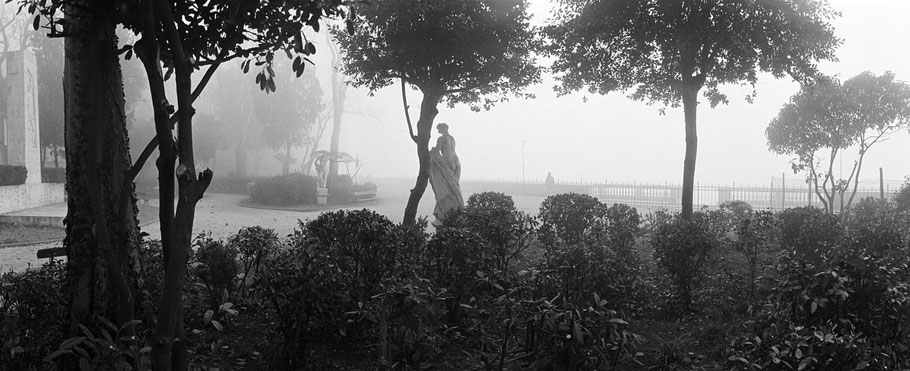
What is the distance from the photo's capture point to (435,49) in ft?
25.0

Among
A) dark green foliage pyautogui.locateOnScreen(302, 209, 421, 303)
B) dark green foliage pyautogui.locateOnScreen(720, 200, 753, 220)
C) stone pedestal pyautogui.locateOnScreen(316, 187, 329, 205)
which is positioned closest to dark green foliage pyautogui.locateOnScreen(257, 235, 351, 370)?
dark green foliage pyautogui.locateOnScreen(302, 209, 421, 303)

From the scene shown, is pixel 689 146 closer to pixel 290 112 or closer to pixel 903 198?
pixel 903 198

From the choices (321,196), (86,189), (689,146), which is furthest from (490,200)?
(321,196)

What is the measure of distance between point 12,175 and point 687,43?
1660 centimetres

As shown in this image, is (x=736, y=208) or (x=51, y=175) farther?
(x=51, y=175)

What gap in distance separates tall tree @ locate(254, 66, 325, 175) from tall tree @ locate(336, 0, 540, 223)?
763 inches

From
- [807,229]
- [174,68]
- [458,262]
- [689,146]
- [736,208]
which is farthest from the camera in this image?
[736,208]

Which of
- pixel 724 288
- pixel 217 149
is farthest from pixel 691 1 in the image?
pixel 217 149

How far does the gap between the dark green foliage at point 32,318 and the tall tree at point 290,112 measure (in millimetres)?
23442

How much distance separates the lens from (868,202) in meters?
10.6

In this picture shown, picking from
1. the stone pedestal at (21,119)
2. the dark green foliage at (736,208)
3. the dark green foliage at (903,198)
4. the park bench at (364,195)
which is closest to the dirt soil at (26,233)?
the stone pedestal at (21,119)

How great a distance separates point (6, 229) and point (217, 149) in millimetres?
16414

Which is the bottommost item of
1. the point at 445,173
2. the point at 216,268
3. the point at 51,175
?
the point at 216,268

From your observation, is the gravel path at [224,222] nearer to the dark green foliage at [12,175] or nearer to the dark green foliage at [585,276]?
the dark green foliage at [12,175]
